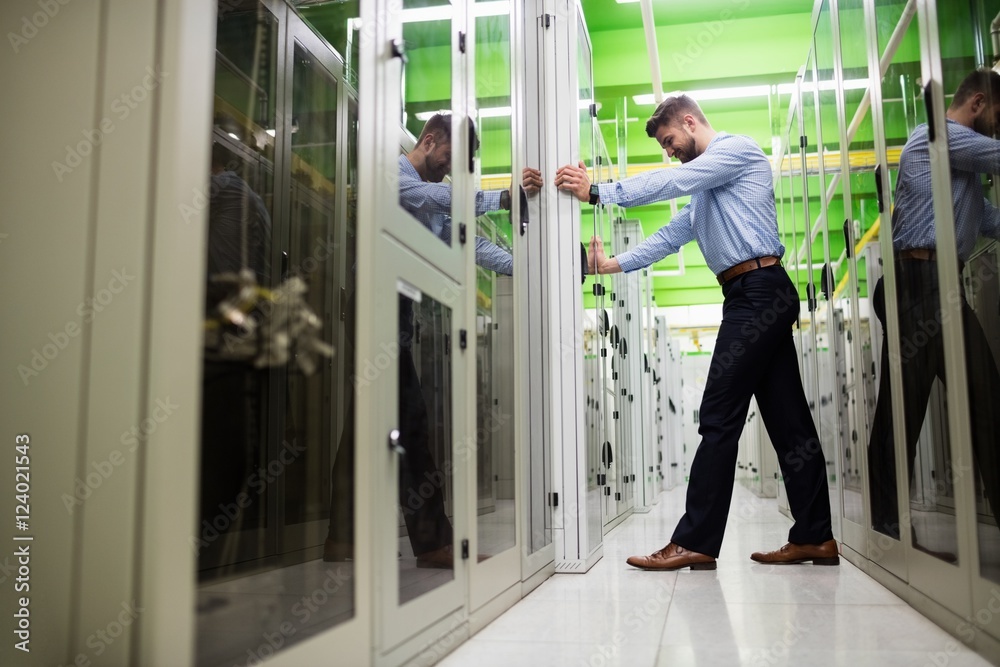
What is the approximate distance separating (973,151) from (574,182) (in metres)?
1.47

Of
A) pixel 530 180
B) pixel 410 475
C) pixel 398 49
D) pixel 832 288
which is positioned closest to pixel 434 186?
pixel 398 49

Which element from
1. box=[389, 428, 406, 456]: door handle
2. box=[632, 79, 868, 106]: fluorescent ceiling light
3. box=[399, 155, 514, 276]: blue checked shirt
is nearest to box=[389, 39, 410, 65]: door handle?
box=[399, 155, 514, 276]: blue checked shirt

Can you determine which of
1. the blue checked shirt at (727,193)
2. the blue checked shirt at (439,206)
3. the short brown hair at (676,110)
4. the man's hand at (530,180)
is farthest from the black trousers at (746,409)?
the blue checked shirt at (439,206)

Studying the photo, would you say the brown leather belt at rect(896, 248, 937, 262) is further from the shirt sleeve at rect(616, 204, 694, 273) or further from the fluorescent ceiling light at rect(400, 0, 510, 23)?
the fluorescent ceiling light at rect(400, 0, 510, 23)

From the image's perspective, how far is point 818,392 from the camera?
4.49 metres

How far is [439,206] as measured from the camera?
2.04 m

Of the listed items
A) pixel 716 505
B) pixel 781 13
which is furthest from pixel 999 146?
pixel 781 13

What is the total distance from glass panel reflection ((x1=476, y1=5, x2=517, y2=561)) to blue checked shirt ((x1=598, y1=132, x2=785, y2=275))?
63 cm

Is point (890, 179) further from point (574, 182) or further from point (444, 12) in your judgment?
point (444, 12)

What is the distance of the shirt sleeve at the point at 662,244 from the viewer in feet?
11.8

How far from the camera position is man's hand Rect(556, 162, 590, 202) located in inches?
124

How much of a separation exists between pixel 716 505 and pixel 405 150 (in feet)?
6.00

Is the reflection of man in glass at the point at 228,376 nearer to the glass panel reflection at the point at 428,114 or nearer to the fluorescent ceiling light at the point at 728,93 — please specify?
the glass panel reflection at the point at 428,114

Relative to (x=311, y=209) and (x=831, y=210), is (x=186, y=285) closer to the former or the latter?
(x=311, y=209)
